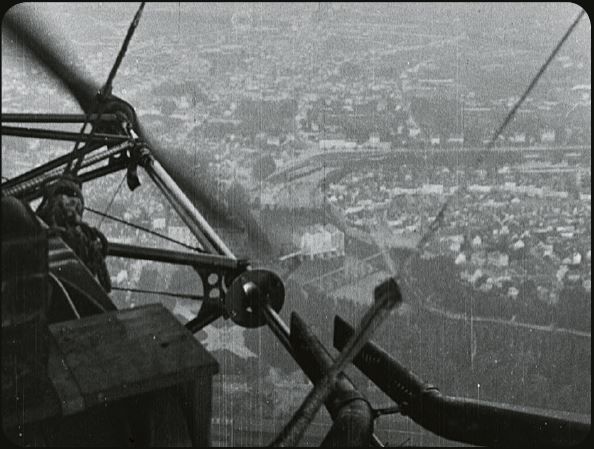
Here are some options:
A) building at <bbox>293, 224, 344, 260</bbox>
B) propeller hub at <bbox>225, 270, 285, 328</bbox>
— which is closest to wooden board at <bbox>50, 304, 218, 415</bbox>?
propeller hub at <bbox>225, 270, 285, 328</bbox>

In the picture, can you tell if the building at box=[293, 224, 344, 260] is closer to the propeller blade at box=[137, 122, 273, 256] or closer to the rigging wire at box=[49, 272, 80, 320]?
the propeller blade at box=[137, 122, 273, 256]

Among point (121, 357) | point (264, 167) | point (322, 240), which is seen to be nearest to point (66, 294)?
point (121, 357)

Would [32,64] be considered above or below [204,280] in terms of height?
above

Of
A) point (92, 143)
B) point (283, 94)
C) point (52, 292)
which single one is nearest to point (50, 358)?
point (52, 292)

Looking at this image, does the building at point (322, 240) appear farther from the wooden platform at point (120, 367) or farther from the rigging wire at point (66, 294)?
the wooden platform at point (120, 367)

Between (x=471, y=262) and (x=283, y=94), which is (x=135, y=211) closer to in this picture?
(x=283, y=94)
